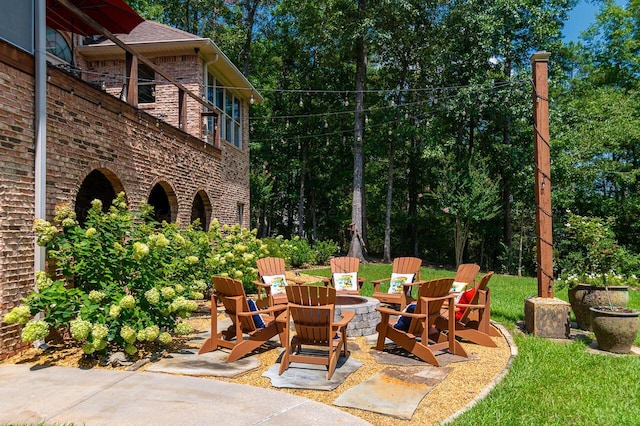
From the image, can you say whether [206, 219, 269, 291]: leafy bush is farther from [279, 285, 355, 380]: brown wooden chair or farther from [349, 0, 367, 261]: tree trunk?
[349, 0, 367, 261]: tree trunk

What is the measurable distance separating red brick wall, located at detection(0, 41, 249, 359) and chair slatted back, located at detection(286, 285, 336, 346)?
3.02m

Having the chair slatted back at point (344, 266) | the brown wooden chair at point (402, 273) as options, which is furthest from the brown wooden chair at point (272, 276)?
the brown wooden chair at point (402, 273)

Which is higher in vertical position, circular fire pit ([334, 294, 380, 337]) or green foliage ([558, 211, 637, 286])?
green foliage ([558, 211, 637, 286])

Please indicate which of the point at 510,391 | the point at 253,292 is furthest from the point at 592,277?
the point at 253,292

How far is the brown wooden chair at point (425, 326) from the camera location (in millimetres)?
4891

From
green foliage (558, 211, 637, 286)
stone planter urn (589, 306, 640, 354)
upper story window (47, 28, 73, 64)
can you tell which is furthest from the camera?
upper story window (47, 28, 73, 64)

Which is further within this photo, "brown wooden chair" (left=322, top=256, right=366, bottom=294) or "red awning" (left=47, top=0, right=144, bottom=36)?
"brown wooden chair" (left=322, top=256, right=366, bottom=294)

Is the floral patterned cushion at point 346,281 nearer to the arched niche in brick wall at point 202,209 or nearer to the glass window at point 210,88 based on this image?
the arched niche in brick wall at point 202,209

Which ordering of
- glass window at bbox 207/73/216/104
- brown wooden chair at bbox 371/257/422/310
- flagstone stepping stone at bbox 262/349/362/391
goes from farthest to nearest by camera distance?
glass window at bbox 207/73/216/104 < brown wooden chair at bbox 371/257/422/310 < flagstone stepping stone at bbox 262/349/362/391

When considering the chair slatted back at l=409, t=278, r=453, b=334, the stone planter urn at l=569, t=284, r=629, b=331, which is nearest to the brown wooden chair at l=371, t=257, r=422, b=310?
the chair slatted back at l=409, t=278, r=453, b=334

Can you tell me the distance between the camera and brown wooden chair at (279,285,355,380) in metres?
4.37

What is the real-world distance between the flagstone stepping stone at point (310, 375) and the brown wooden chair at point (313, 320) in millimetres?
96

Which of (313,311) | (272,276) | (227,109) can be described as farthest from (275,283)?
(227,109)

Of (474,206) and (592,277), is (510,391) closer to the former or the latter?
(592,277)
